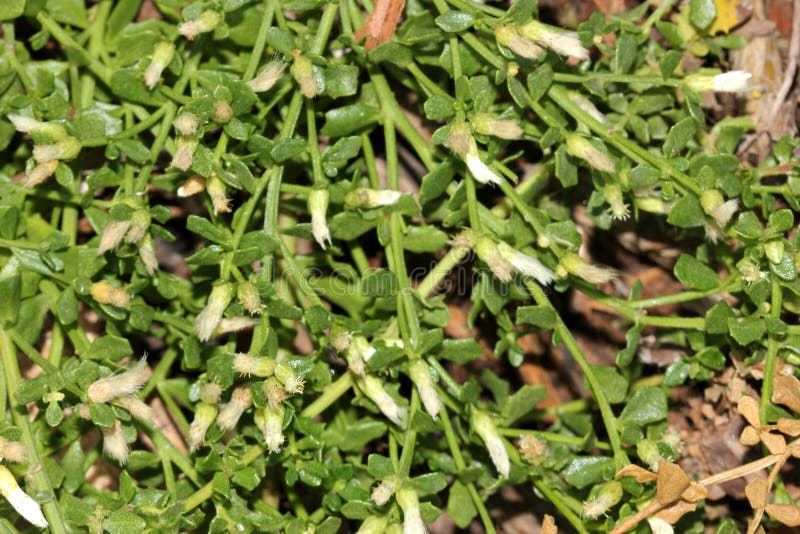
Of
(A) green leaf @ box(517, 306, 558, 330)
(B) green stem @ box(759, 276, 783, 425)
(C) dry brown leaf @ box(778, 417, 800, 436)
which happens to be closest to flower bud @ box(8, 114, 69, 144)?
(A) green leaf @ box(517, 306, 558, 330)

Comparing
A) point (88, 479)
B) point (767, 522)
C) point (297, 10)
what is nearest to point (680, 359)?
point (767, 522)

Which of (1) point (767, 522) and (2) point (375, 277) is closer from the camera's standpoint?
(2) point (375, 277)

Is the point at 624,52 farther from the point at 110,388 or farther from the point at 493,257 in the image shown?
the point at 110,388

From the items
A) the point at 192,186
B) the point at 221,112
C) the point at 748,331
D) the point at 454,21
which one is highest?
the point at 454,21

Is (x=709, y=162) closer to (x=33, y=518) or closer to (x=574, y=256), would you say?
(x=574, y=256)

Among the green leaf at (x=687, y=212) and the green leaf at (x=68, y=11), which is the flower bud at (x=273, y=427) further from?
the green leaf at (x=68, y=11)

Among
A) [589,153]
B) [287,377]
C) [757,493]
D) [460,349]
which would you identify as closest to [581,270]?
[589,153]

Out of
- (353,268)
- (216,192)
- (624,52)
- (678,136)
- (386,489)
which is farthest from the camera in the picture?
(353,268)
